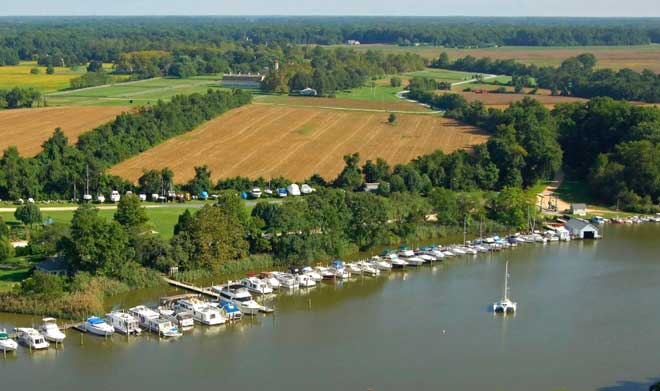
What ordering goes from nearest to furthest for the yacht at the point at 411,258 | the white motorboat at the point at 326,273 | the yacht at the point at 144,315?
the yacht at the point at 144,315 → the white motorboat at the point at 326,273 → the yacht at the point at 411,258

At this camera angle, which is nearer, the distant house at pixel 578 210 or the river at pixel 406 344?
the river at pixel 406 344

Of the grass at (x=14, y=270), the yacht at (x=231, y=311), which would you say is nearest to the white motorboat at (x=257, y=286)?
the yacht at (x=231, y=311)

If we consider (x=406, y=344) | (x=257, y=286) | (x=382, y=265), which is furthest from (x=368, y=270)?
(x=406, y=344)

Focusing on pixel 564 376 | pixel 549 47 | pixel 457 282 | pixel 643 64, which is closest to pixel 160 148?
pixel 457 282

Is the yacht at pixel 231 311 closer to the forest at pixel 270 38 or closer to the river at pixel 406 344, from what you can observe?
the river at pixel 406 344

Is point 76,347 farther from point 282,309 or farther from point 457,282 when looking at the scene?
point 457,282

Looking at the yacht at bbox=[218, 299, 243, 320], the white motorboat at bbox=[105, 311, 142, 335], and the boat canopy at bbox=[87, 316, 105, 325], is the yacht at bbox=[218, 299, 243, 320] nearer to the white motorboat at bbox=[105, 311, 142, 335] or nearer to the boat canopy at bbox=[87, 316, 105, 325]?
the white motorboat at bbox=[105, 311, 142, 335]

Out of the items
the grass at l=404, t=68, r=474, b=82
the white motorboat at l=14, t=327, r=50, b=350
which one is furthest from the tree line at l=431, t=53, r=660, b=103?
the white motorboat at l=14, t=327, r=50, b=350
